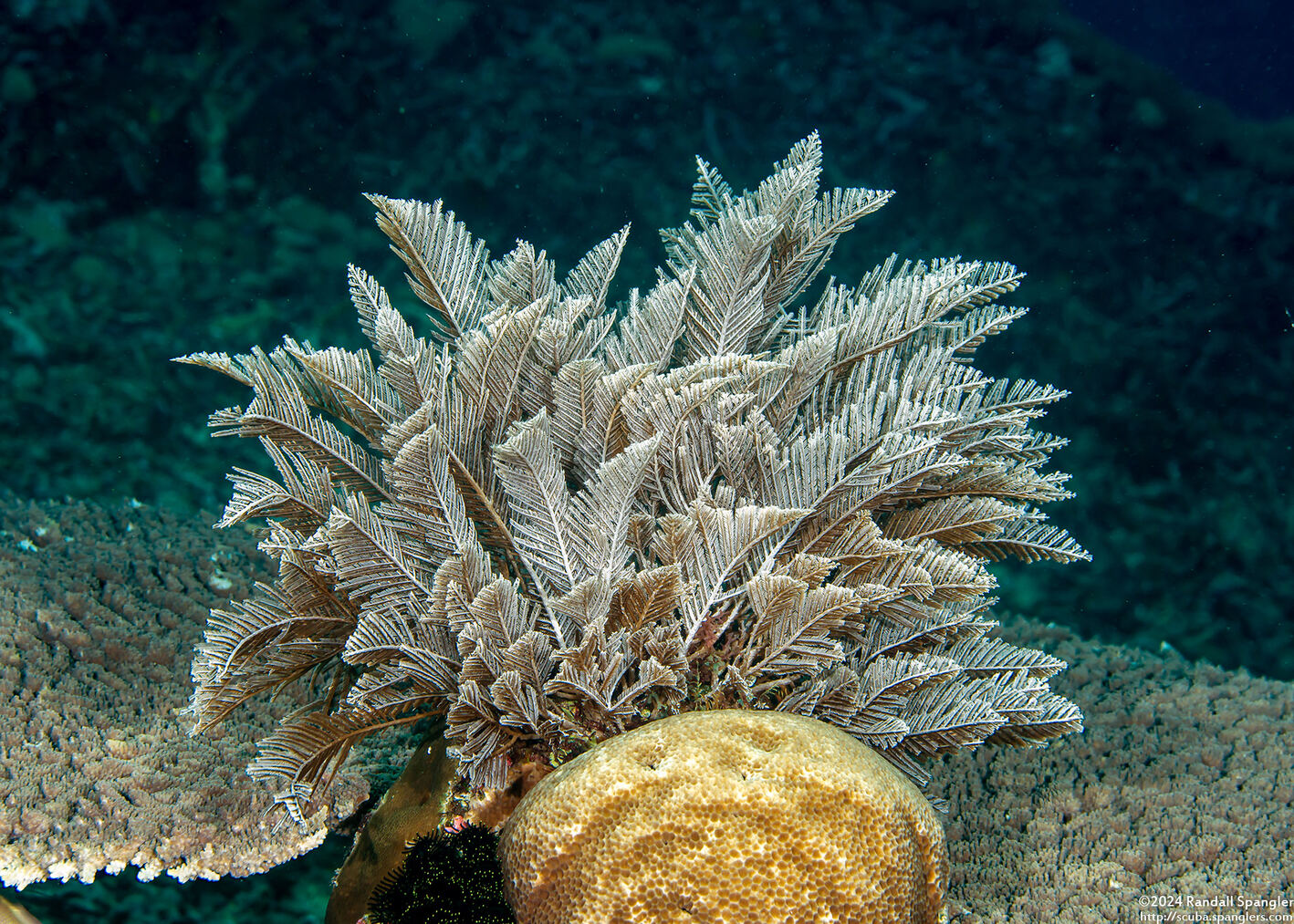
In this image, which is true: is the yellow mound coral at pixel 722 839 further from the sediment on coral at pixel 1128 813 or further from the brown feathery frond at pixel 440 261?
the brown feathery frond at pixel 440 261

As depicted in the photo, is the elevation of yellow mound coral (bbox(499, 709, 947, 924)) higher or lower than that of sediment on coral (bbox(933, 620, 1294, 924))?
higher

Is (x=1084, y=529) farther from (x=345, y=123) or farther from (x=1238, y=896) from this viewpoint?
(x=345, y=123)

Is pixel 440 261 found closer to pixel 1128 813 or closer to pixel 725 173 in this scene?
pixel 1128 813

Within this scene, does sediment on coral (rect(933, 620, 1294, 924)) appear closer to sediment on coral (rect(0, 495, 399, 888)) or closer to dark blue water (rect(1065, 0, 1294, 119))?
sediment on coral (rect(0, 495, 399, 888))

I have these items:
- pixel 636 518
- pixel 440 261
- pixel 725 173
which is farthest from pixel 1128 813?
pixel 725 173

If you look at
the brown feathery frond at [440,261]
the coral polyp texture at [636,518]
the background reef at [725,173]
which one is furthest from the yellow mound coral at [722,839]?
the background reef at [725,173]

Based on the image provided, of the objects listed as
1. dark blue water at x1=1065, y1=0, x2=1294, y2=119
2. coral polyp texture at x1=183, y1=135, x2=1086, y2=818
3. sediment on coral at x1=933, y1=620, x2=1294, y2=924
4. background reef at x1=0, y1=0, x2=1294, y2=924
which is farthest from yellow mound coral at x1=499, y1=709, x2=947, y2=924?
dark blue water at x1=1065, y1=0, x2=1294, y2=119

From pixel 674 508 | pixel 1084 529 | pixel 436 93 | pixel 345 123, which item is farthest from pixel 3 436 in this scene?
pixel 1084 529
